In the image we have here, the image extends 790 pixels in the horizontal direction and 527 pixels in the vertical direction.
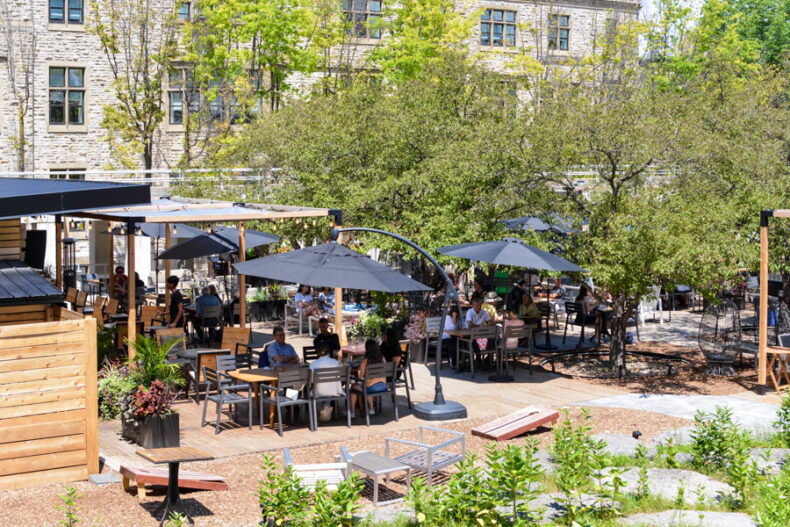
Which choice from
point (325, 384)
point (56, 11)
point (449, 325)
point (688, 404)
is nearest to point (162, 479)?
point (325, 384)

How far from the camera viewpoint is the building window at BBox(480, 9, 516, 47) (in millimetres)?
44688

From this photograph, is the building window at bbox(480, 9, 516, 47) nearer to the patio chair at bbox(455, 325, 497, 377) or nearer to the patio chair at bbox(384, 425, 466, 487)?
the patio chair at bbox(455, 325, 497, 377)

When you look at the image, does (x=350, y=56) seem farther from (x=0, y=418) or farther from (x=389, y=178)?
(x=0, y=418)

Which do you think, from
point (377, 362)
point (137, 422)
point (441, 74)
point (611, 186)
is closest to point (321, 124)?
point (441, 74)

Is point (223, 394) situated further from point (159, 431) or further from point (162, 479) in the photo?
point (162, 479)

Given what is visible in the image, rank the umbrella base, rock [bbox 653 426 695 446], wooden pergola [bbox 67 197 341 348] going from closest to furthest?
rock [bbox 653 426 695 446]
the umbrella base
wooden pergola [bbox 67 197 341 348]

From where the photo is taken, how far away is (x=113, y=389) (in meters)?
12.5


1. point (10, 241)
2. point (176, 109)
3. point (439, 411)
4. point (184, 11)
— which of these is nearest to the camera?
point (10, 241)

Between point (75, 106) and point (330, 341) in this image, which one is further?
point (75, 106)

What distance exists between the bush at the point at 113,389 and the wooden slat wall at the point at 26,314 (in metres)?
1.13

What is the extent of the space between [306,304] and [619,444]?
10.5m

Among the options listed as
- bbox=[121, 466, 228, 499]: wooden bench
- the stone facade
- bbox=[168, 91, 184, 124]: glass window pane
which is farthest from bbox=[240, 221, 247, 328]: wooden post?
bbox=[168, 91, 184, 124]: glass window pane

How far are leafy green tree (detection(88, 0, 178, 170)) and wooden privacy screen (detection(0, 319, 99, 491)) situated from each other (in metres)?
26.8

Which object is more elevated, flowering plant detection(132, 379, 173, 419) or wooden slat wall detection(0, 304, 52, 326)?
wooden slat wall detection(0, 304, 52, 326)
